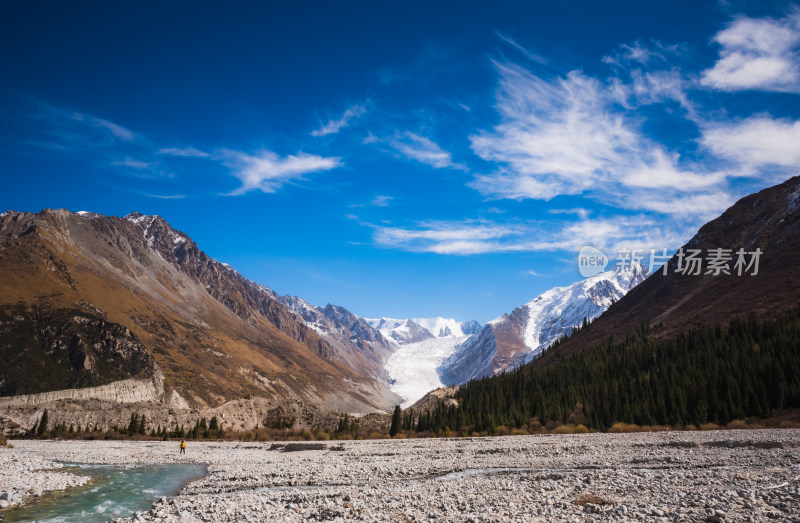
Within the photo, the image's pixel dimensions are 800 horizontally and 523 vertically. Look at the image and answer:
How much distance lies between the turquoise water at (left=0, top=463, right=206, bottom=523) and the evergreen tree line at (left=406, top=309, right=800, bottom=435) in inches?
2421

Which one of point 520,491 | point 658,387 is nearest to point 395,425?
point 658,387

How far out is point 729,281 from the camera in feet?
489

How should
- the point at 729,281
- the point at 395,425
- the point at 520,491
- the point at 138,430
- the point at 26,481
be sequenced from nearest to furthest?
the point at 520,491
the point at 26,481
the point at 138,430
the point at 395,425
the point at 729,281

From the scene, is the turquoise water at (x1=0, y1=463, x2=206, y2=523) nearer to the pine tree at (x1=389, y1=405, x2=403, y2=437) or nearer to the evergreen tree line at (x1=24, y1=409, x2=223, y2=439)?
the evergreen tree line at (x1=24, y1=409, x2=223, y2=439)

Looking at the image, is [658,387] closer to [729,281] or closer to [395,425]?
[395,425]

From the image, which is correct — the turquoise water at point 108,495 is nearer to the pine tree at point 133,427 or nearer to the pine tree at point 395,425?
the pine tree at point 133,427

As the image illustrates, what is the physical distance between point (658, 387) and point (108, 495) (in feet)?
271

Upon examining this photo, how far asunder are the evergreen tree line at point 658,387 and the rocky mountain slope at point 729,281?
1569 cm

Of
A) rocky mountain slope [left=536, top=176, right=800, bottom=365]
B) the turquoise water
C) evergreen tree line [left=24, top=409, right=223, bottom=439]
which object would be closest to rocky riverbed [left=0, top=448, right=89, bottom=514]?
the turquoise water

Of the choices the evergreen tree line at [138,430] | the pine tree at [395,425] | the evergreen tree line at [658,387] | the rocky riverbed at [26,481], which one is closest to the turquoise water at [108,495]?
the rocky riverbed at [26,481]

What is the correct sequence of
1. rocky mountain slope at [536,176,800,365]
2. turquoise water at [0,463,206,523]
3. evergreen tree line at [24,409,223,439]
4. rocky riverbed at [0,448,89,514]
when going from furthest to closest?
1. rocky mountain slope at [536,176,800,365]
2. evergreen tree line at [24,409,223,439]
3. rocky riverbed at [0,448,89,514]
4. turquoise water at [0,463,206,523]

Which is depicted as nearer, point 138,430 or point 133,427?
point 133,427

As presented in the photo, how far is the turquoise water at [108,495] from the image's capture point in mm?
20344

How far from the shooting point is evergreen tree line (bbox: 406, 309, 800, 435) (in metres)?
70.8
